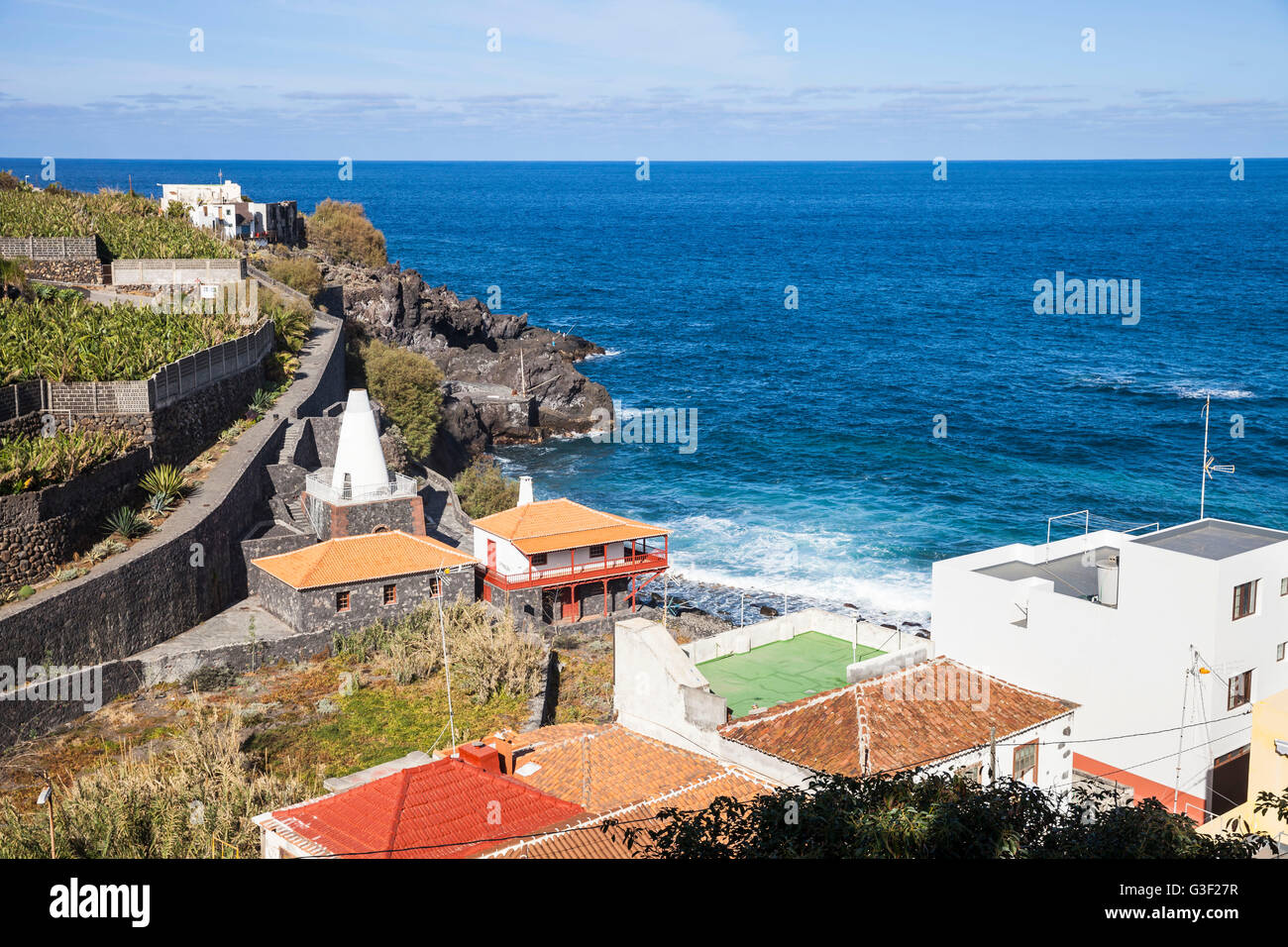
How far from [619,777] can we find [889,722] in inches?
208

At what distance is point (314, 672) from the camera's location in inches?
1149

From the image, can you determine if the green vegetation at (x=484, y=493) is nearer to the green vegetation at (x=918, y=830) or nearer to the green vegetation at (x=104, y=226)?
the green vegetation at (x=104, y=226)

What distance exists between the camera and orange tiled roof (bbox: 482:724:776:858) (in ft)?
54.9

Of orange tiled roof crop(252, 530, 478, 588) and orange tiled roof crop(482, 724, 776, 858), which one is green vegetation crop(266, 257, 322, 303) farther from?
orange tiled roof crop(482, 724, 776, 858)

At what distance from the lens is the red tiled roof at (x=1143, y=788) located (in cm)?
2284

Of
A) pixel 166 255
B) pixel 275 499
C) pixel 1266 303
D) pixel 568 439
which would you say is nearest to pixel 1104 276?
pixel 1266 303

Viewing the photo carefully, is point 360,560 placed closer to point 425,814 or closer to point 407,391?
point 425,814

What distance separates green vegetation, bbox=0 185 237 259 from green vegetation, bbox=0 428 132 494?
24094 millimetres

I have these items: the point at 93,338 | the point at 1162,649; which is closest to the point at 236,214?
the point at 93,338

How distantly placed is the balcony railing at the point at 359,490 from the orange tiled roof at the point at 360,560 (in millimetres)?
1276

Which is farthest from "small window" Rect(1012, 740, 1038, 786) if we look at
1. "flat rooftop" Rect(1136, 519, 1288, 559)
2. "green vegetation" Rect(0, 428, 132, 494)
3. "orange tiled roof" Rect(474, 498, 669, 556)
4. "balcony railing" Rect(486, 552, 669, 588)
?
"green vegetation" Rect(0, 428, 132, 494)

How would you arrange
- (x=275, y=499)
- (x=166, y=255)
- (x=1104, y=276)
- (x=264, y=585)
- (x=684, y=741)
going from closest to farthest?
1. (x=684, y=741)
2. (x=264, y=585)
3. (x=275, y=499)
4. (x=166, y=255)
5. (x=1104, y=276)
